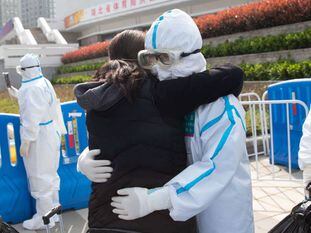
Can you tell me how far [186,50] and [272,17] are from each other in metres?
10.3

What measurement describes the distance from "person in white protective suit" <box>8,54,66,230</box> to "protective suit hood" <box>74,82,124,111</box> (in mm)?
2513

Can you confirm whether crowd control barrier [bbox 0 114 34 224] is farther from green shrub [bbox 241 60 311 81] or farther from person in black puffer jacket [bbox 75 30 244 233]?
green shrub [bbox 241 60 311 81]

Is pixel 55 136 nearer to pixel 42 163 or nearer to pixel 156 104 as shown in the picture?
pixel 42 163

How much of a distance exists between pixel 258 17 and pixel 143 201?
35.5 feet

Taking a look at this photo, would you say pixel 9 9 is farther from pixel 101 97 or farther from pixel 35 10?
pixel 101 97

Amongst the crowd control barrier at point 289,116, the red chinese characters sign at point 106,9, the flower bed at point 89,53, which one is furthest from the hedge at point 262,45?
the red chinese characters sign at point 106,9

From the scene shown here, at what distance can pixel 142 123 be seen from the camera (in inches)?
58.1

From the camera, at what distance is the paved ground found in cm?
394

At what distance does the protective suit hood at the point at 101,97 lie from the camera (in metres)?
1.49

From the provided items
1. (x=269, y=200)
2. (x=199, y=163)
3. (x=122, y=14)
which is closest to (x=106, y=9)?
(x=122, y=14)

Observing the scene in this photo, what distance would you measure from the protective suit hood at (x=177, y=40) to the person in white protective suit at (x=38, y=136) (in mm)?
2630

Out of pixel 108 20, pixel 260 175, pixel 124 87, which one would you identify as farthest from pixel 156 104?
pixel 108 20

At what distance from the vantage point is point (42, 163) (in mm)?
4051

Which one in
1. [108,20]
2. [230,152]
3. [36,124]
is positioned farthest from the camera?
[108,20]
